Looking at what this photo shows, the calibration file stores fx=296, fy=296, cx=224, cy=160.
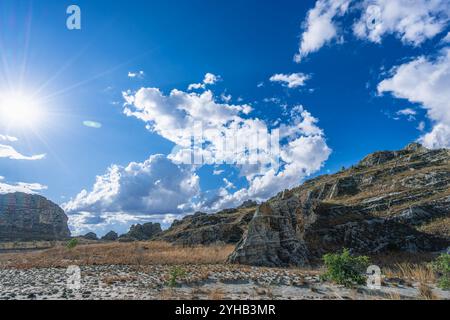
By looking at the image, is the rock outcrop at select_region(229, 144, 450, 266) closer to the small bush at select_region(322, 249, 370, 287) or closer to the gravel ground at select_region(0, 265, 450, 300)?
the gravel ground at select_region(0, 265, 450, 300)

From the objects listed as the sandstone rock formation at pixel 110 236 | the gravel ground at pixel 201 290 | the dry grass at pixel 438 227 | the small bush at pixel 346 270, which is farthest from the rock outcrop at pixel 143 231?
the small bush at pixel 346 270

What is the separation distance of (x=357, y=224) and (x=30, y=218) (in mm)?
185041

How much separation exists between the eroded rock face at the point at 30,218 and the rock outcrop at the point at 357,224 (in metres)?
132

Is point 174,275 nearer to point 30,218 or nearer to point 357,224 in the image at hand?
point 357,224

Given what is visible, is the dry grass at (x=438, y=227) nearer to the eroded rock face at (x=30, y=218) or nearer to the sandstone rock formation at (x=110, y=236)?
the sandstone rock formation at (x=110, y=236)

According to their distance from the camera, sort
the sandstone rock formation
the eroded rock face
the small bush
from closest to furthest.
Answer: the small bush < the sandstone rock formation < the eroded rock face

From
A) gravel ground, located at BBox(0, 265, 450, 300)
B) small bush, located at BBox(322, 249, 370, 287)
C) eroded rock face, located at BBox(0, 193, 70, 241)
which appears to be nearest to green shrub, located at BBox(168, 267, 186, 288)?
gravel ground, located at BBox(0, 265, 450, 300)

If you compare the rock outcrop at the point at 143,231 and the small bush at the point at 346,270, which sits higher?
the small bush at the point at 346,270

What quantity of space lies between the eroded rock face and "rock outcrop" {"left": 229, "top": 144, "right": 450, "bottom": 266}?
132381 mm

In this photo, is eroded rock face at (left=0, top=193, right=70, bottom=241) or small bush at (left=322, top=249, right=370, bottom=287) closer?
small bush at (left=322, top=249, right=370, bottom=287)

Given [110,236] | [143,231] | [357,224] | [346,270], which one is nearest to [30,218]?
[110,236]

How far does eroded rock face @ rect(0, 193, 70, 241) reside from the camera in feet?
465

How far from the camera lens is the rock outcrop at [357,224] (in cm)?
Result: 2991
